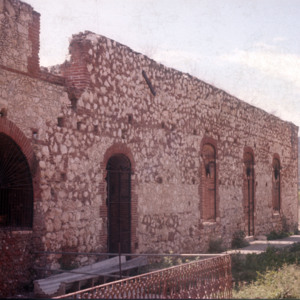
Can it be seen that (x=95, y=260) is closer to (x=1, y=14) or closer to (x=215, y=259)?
(x=215, y=259)

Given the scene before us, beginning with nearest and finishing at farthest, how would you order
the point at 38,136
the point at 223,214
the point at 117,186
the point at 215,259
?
the point at 215,259 → the point at 38,136 → the point at 117,186 → the point at 223,214

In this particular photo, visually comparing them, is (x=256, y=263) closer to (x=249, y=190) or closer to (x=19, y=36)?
(x=19, y=36)

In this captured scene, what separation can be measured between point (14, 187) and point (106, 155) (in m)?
2.40

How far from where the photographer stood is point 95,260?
9.44 metres

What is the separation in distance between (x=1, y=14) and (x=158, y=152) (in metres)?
5.41

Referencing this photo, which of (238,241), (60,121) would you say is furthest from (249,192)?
(60,121)

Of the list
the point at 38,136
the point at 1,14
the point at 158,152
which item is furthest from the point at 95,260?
the point at 1,14

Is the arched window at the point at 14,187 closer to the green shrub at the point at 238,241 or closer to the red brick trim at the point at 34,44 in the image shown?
the red brick trim at the point at 34,44

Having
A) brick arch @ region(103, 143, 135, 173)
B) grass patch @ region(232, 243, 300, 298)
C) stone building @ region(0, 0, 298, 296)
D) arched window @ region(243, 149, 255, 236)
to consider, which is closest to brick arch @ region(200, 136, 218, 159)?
stone building @ region(0, 0, 298, 296)

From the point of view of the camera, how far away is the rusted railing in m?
5.86

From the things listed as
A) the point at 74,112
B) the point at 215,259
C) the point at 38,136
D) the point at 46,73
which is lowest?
the point at 215,259

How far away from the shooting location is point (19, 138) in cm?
798

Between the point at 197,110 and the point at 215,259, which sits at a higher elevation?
the point at 197,110

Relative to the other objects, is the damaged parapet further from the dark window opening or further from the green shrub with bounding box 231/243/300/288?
the green shrub with bounding box 231/243/300/288
